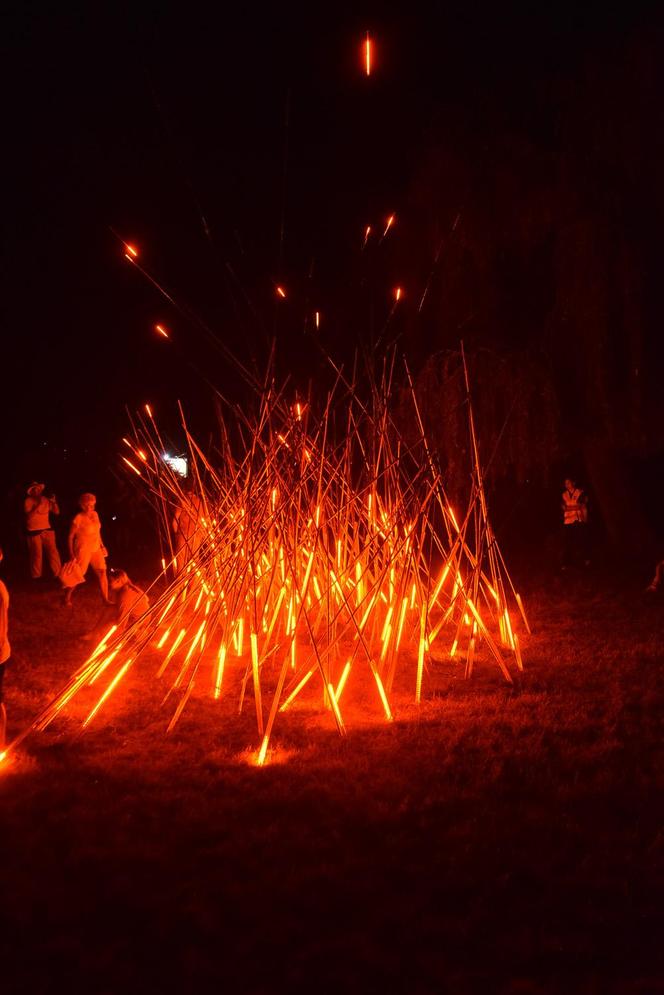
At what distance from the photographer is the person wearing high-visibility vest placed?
975 cm

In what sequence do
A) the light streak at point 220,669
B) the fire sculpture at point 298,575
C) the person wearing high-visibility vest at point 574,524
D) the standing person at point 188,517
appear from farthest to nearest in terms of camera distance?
the person wearing high-visibility vest at point 574,524 → the standing person at point 188,517 → the light streak at point 220,669 → the fire sculpture at point 298,575

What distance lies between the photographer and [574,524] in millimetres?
9758

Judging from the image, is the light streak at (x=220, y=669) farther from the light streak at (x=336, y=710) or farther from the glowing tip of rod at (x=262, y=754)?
the glowing tip of rod at (x=262, y=754)

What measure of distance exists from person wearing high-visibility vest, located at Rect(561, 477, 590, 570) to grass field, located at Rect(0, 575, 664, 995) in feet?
16.1

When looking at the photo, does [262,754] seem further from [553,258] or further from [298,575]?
[553,258]

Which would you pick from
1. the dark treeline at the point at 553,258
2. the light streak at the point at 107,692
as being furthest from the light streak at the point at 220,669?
the dark treeline at the point at 553,258

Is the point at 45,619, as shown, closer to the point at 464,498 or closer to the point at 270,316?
the point at 464,498

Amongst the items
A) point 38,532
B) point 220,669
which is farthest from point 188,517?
point 38,532

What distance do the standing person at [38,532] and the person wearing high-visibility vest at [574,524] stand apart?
574 cm

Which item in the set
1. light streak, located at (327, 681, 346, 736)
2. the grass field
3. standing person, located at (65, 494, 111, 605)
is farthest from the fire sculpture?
standing person, located at (65, 494, 111, 605)

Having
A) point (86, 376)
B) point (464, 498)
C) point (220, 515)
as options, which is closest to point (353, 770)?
point (220, 515)

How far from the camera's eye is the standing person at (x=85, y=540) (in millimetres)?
7980

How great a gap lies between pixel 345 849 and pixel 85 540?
5566mm

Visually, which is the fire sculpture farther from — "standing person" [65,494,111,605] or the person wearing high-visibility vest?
the person wearing high-visibility vest
